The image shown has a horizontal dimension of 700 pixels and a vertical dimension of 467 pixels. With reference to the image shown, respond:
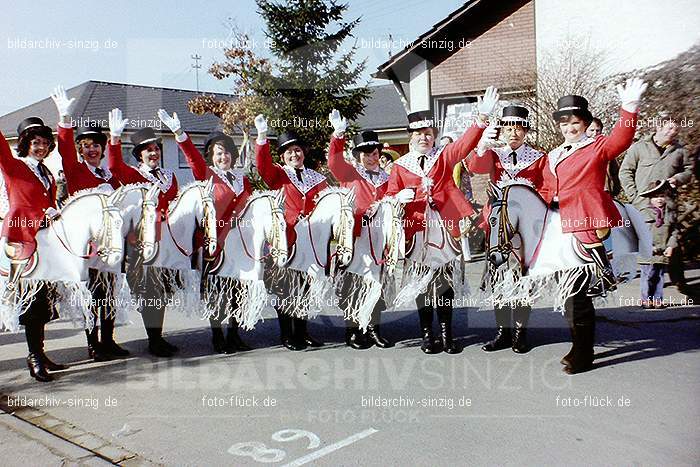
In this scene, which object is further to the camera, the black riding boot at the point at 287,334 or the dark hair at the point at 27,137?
the black riding boot at the point at 287,334

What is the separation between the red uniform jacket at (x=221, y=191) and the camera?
5.06 m

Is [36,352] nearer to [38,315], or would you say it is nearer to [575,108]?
[38,315]

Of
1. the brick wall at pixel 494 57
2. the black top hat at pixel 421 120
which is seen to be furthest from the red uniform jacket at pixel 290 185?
the brick wall at pixel 494 57

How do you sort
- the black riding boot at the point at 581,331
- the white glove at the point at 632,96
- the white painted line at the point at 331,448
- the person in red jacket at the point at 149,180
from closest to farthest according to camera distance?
1. the white painted line at the point at 331,448
2. the white glove at the point at 632,96
3. the black riding boot at the point at 581,331
4. the person in red jacket at the point at 149,180

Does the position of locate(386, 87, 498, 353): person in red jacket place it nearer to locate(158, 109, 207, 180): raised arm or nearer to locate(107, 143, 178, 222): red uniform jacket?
locate(158, 109, 207, 180): raised arm

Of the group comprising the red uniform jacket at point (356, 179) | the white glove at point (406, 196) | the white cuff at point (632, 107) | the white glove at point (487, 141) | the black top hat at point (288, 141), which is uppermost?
the black top hat at point (288, 141)

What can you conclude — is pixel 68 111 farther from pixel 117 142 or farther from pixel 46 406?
pixel 46 406

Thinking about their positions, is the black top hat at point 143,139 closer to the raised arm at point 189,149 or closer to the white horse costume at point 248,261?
the raised arm at point 189,149

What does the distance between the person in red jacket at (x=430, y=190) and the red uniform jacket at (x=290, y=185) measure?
2.42 ft

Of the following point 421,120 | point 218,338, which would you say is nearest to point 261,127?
point 421,120

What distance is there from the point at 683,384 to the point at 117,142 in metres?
4.98

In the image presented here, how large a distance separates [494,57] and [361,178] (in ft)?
20.6

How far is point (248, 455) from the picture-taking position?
127 inches

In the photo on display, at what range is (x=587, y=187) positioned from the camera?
14.1 feet
